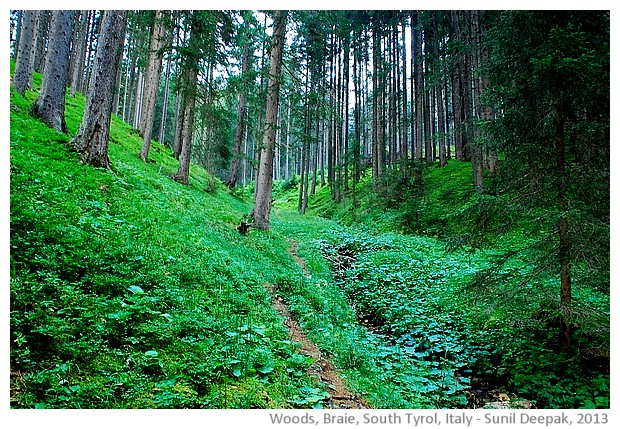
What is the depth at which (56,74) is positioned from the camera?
898cm

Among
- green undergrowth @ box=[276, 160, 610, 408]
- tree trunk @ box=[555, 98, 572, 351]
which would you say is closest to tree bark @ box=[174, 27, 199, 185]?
green undergrowth @ box=[276, 160, 610, 408]

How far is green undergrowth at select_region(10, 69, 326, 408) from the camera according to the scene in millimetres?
3088

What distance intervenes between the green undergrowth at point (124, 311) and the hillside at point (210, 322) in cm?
2

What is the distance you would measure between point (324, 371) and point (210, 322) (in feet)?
4.95

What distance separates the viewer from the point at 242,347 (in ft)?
13.4

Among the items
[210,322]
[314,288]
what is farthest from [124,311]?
[314,288]

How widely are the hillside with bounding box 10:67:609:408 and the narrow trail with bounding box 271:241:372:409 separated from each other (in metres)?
0.10

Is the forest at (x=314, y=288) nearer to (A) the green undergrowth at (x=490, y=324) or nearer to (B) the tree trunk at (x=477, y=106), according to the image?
(A) the green undergrowth at (x=490, y=324)

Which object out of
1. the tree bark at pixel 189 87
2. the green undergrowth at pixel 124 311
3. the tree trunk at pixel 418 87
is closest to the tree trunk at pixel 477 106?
the tree trunk at pixel 418 87

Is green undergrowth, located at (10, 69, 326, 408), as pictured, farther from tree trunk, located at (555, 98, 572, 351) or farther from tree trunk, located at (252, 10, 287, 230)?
tree trunk, located at (252, 10, 287, 230)

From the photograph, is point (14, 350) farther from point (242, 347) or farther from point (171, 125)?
point (171, 125)

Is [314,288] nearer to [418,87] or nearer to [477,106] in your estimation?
[477,106]

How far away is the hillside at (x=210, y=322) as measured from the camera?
3.26 meters
